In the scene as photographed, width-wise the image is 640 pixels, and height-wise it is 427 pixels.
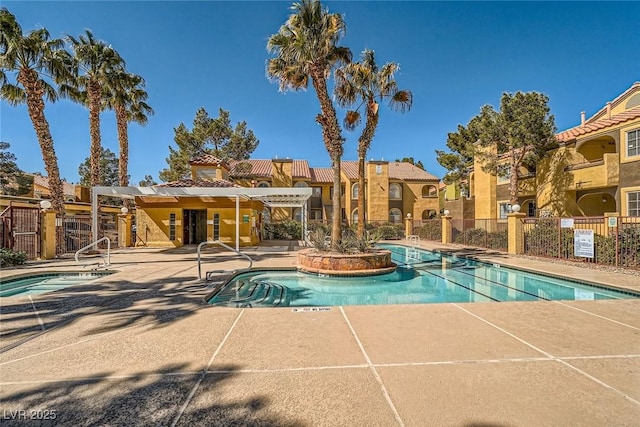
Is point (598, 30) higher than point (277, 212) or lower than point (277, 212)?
higher

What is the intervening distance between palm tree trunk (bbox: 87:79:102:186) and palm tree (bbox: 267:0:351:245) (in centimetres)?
1136

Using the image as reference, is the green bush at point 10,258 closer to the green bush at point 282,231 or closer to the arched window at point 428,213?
the green bush at point 282,231

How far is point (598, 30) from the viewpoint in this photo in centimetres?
1320

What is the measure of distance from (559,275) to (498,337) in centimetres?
774

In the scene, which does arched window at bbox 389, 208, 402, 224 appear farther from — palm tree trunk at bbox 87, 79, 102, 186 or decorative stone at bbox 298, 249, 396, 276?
palm tree trunk at bbox 87, 79, 102, 186

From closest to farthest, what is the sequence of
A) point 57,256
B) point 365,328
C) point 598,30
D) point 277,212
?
point 365,328 < point 598,30 < point 57,256 < point 277,212

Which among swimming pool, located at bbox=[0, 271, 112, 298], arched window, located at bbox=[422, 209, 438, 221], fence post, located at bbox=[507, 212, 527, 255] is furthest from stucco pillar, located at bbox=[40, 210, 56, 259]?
arched window, located at bbox=[422, 209, 438, 221]

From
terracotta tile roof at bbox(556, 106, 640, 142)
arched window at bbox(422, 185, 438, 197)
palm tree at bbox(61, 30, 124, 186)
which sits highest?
palm tree at bbox(61, 30, 124, 186)

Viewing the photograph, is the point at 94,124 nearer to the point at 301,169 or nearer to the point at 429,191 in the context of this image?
the point at 301,169

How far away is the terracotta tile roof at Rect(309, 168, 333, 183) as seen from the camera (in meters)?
37.2

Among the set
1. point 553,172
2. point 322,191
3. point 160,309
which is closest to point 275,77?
point 160,309

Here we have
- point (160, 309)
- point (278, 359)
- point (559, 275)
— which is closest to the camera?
point (278, 359)

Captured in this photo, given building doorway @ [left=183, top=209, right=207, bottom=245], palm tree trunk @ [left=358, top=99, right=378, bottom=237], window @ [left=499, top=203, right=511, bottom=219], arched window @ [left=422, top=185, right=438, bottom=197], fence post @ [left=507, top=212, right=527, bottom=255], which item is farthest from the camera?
arched window @ [left=422, top=185, right=438, bottom=197]

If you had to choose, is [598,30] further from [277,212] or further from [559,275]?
[277,212]
